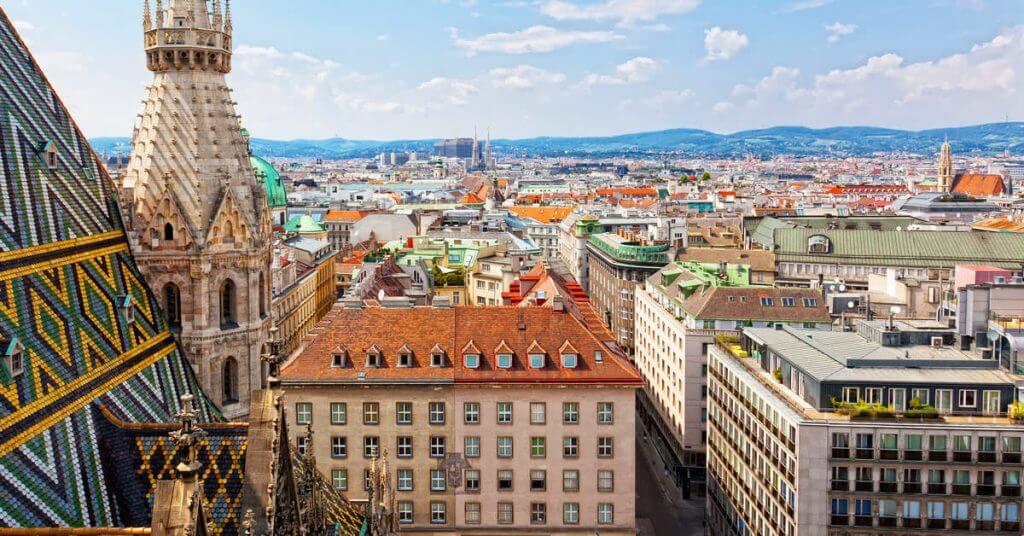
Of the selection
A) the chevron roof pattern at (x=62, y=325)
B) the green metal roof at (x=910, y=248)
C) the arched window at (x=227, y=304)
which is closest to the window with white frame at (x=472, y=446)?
the arched window at (x=227, y=304)

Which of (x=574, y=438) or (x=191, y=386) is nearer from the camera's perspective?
(x=191, y=386)

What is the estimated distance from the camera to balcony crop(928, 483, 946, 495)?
187 ft

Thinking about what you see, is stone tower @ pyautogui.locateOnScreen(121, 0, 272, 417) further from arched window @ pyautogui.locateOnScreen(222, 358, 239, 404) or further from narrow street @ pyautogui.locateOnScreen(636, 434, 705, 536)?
narrow street @ pyautogui.locateOnScreen(636, 434, 705, 536)

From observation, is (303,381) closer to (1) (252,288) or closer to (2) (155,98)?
(1) (252,288)

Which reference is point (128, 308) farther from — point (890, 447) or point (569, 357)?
point (890, 447)

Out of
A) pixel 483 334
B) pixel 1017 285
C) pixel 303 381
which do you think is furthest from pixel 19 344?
pixel 1017 285

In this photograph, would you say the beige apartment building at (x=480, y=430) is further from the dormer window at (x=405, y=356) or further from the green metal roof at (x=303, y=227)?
the green metal roof at (x=303, y=227)

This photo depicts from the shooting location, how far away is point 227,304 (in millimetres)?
47125

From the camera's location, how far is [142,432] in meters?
33.7

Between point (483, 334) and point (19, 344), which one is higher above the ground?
point (19, 344)

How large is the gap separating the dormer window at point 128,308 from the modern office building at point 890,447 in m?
35.8

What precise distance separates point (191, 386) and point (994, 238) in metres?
105

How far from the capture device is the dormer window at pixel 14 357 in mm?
30781

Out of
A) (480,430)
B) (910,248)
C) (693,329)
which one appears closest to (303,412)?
(480,430)
